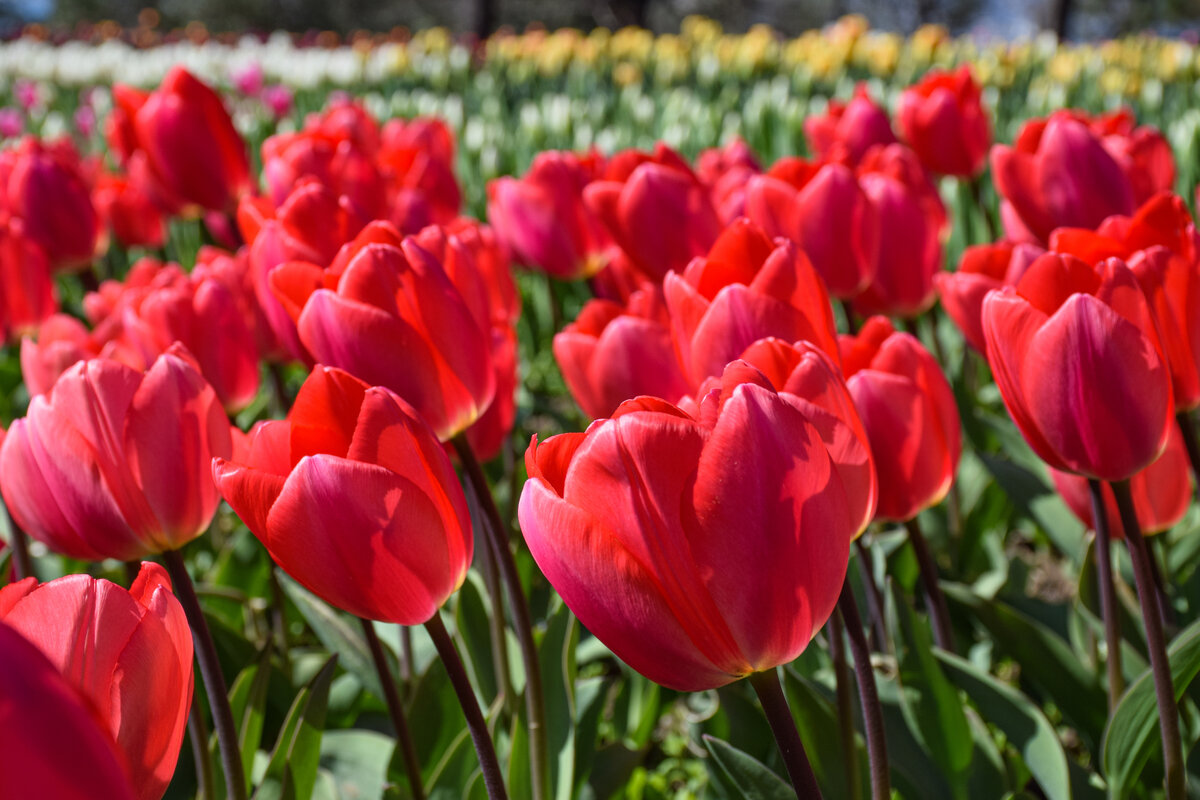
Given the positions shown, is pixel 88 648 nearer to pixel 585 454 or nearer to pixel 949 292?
pixel 585 454

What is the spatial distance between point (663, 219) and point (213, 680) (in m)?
0.83

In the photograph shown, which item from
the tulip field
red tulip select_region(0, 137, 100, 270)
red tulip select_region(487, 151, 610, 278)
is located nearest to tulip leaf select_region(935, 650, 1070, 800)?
the tulip field

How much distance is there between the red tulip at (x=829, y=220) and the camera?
136 cm

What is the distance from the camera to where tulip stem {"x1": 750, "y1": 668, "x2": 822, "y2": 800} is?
601 mm

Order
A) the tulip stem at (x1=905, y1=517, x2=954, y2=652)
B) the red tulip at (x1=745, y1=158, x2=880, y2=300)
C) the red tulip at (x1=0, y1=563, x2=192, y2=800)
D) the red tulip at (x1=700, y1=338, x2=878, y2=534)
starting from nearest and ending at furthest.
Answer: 1. the red tulip at (x1=0, y1=563, x2=192, y2=800)
2. the red tulip at (x1=700, y1=338, x2=878, y2=534)
3. the tulip stem at (x1=905, y1=517, x2=954, y2=652)
4. the red tulip at (x1=745, y1=158, x2=880, y2=300)

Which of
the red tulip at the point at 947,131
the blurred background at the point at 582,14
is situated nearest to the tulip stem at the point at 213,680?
the red tulip at the point at 947,131

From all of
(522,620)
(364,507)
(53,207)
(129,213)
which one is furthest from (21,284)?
(364,507)

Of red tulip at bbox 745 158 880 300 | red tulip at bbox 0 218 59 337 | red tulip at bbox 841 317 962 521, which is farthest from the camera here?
red tulip at bbox 0 218 59 337

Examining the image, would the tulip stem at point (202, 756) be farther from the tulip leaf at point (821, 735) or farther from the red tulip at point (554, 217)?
the red tulip at point (554, 217)

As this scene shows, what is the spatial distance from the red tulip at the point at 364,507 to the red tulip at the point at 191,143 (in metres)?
1.44

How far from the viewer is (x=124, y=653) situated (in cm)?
56

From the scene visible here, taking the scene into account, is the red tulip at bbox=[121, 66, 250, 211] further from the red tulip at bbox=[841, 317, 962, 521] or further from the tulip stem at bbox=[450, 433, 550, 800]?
the red tulip at bbox=[841, 317, 962, 521]

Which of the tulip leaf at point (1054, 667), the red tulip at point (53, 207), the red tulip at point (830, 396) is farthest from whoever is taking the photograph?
the red tulip at point (53, 207)

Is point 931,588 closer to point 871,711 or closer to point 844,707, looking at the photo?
point 844,707
